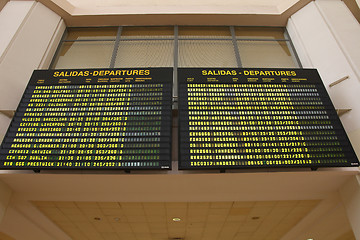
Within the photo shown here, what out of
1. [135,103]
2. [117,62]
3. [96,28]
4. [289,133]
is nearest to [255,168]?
[289,133]

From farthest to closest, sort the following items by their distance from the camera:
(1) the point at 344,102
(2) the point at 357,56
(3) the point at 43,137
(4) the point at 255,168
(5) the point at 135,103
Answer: (2) the point at 357,56
(1) the point at 344,102
(5) the point at 135,103
(3) the point at 43,137
(4) the point at 255,168

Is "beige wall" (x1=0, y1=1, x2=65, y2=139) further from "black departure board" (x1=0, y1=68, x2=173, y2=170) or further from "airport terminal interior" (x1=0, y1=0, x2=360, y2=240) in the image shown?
"black departure board" (x1=0, y1=68, x2=173, y2=170)

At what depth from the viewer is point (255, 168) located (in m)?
3.52

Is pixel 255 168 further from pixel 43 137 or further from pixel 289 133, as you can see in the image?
pixel 43 137

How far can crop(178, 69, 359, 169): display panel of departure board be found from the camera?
11.8ft

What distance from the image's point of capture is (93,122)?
3.95m

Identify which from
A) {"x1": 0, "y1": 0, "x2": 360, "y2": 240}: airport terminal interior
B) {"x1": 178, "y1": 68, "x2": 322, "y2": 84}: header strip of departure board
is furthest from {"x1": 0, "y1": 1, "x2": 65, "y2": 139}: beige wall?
{"x1": 178, "y1": 68, "x2": 322, "y2": 84}: header strip of departure board

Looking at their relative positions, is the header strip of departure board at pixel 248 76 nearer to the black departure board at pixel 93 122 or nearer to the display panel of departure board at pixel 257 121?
the display panel of departure board at pixel 257 121

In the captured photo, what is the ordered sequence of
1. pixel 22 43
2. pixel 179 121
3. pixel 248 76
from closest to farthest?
pixel 179 121 → pixel 248 76 → pixel 22 43

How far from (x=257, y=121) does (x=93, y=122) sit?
2592 millimetres

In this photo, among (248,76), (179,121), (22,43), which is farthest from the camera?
(22,43)

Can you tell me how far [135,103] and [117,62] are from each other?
2100mm

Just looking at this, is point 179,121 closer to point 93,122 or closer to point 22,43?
point 93,122

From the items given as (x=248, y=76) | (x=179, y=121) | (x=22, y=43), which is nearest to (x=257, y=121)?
(x=248, y=76)
